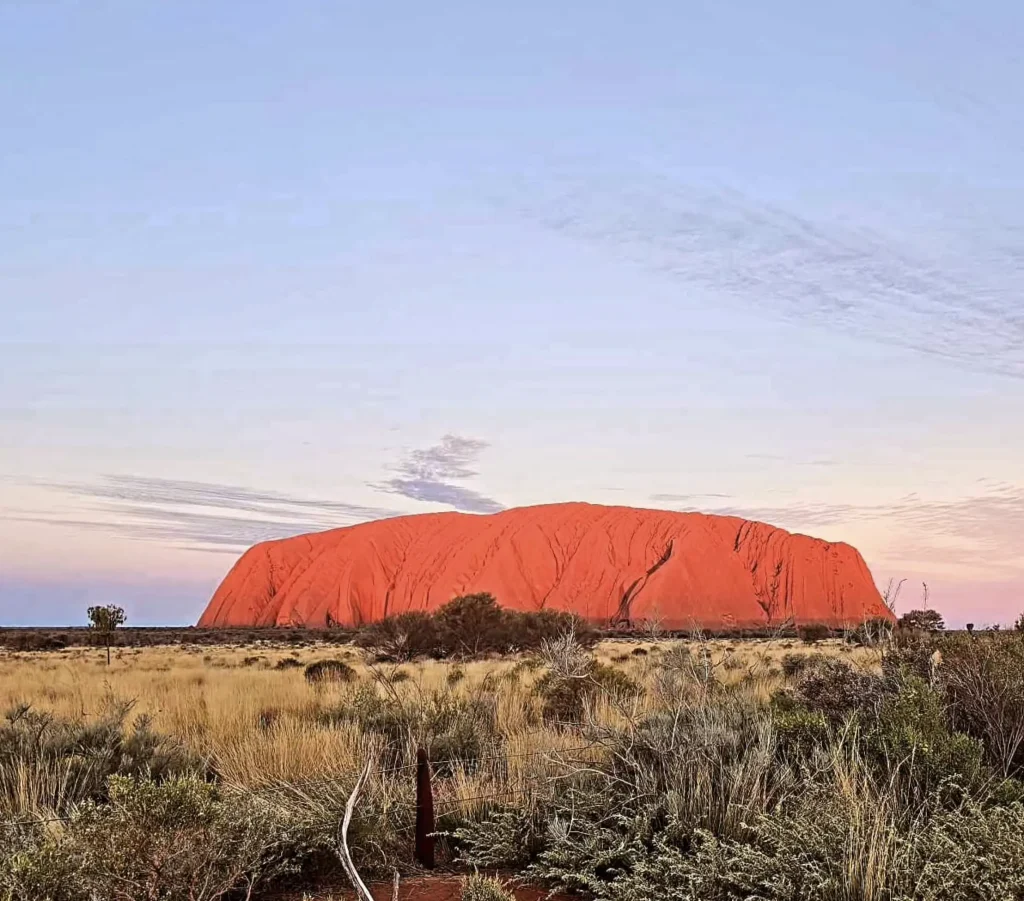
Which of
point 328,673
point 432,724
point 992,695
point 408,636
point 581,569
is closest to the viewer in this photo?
point 992,695

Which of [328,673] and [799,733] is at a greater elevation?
[799,733]

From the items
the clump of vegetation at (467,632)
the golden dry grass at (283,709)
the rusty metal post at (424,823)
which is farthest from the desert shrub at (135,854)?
the clump of vegetation at (467,632)

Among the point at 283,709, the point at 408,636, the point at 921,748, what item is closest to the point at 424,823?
the point at 921,748

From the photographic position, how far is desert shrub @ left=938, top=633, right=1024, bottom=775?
6.90m

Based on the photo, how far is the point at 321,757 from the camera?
26.8ft

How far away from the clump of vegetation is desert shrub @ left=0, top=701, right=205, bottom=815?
59.7 ft

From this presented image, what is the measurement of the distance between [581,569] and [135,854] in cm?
6558

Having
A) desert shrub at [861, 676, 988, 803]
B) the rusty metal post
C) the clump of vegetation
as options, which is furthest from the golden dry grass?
the clump of vegetation

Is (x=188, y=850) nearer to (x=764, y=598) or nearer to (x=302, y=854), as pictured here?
(x=302, y=854)

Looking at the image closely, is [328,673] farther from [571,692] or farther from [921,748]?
[921,748]

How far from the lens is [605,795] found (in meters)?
6.43

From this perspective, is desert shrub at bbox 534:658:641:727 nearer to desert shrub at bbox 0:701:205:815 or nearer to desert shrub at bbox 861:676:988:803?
desert shrub at bbox 0:701:205:815

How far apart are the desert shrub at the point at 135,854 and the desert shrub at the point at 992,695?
17.7ft

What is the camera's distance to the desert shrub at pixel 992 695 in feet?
22.6
